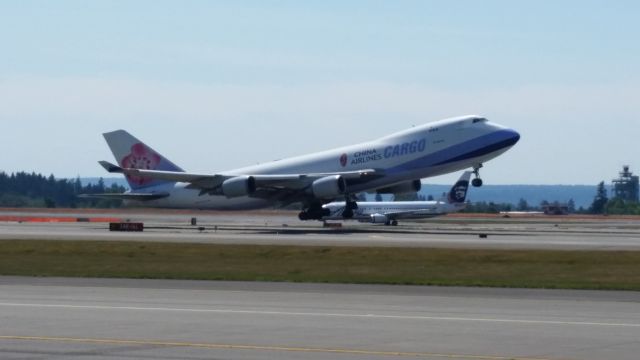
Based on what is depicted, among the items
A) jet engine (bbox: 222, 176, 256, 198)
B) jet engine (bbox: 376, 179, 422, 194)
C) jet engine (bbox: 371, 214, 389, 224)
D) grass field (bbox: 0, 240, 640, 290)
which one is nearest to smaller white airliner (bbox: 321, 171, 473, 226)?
jet engine (bbox: 371, 214, 389, 224)

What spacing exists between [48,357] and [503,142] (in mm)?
58355

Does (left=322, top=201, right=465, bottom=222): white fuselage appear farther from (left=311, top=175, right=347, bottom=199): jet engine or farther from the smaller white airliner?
(left=311, top=175, right=347, bottom=199): jet engine

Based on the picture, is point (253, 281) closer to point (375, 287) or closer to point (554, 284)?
point (375, 287)

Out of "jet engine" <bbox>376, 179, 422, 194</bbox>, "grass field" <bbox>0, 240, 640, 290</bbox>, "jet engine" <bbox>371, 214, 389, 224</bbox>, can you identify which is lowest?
"grass field" <bbox>0, 240, 640, 290</bbox>

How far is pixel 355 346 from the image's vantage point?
61.0 ft

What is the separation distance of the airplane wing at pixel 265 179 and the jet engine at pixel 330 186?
49cm

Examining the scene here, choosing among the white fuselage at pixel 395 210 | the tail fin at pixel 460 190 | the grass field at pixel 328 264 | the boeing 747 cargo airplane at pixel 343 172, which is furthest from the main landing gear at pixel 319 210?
the tail fin at pixel 460 190

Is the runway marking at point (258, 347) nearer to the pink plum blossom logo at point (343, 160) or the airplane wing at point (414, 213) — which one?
the pink plum blossom logo at point (343, 160)

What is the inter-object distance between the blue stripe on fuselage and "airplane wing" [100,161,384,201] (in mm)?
2780

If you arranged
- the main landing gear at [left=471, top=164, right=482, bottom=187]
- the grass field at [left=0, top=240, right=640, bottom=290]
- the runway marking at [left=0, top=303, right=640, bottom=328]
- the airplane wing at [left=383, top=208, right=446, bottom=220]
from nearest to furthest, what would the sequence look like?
the runway marking at [left=0, top=303, right=640, bottom=328]
the grass field at [left=0, top=240, right=640, bottom=290]
the main landing gear at [left=471, top=164, right=482, bottom=187]
the airplane wing at [left=383, top=208, right=446, bottom=220]

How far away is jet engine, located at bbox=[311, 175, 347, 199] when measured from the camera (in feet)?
242

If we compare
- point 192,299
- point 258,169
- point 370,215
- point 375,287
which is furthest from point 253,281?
point 370,215

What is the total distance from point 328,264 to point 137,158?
45.1 meters

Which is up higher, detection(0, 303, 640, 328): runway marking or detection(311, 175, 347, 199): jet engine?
detection(311, 175, 347, 199): jet engine
